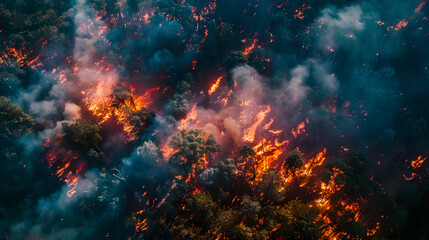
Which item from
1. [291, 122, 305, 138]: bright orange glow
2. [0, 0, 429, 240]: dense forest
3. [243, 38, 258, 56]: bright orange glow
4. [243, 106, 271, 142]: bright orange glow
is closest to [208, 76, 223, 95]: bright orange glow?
[0, 0, 429, 240]: dense forest

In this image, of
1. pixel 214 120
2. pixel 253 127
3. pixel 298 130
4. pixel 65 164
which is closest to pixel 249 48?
pixel 253 127

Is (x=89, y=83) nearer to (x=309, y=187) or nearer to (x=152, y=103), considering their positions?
(x=152, y=103)

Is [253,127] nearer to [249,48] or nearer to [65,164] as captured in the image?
[249,48]

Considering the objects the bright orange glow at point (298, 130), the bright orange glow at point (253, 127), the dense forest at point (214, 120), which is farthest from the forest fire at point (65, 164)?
the bright orange glow at point (298, 130)

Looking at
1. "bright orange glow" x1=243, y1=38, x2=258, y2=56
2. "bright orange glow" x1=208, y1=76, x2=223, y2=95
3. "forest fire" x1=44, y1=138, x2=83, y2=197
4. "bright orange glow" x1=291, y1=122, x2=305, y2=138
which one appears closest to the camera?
"forest fire" x1=44, y1=138, x2=83, y2=197

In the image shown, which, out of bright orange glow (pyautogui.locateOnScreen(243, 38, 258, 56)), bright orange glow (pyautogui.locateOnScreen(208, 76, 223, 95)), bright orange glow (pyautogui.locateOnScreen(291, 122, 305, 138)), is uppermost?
bright orange glow (pyautogui.locateOnScreen(243, 38, 258, 56))

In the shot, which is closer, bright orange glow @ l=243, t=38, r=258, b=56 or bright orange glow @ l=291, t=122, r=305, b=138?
bright orange glow @ l=291, t=122, r=305, b=138

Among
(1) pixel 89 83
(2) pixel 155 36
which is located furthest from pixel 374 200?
(1) pixel 89 83

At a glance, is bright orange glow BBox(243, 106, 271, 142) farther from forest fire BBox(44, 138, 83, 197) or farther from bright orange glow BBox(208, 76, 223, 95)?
→ forest fire BBox(44, 138, 83, 197)
